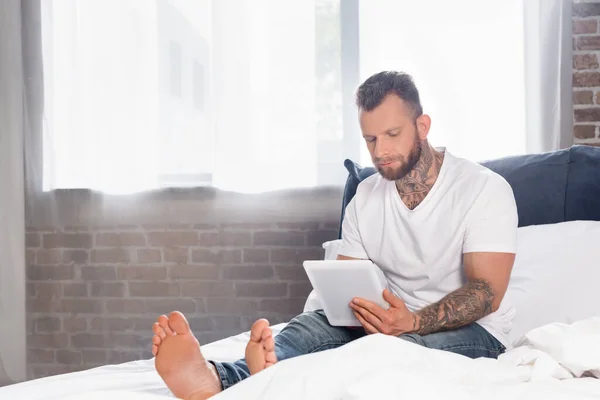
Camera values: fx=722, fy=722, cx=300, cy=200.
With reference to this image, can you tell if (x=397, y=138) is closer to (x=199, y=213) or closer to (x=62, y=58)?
(x=199, y=213)

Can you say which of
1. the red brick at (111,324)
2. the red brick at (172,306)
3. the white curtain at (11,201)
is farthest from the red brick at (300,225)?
the white curtain at (11,201)

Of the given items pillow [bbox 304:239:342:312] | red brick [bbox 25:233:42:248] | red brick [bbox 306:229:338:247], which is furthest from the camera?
red brick [bbox 25:233:42:248]

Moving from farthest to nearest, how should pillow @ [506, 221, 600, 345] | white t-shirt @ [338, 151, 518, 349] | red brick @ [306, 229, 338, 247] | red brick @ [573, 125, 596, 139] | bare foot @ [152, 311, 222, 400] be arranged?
red brick @ [306, 229, 338, 247] → red brick @ [573, 125, 596, 139] → pillow @ [506, 221, 600, 345] → white t-shirt @ [338, 151, 518, 349] → bare foot @ [152, 311, 222, 400]

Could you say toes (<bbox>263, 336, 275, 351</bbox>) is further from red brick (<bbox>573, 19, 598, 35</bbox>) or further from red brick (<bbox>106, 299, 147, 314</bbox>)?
red brick (<bbox>573, 19, 598, 35</bbox>)

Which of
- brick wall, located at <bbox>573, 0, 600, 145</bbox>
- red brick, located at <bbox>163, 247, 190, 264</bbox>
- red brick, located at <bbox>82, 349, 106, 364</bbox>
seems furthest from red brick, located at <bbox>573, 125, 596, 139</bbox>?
red brick, located at <bbox>82, 349, 106, 364</bbox>

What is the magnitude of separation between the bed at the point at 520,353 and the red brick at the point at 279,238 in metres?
0.74

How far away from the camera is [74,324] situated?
3.34 m

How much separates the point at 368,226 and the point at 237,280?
1328mm

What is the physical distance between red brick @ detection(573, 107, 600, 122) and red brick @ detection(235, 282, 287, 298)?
1.41 meters

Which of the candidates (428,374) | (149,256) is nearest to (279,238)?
(149,256)

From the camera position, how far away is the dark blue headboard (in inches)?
84.6

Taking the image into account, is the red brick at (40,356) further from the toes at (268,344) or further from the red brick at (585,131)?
the red brick at (585,131)

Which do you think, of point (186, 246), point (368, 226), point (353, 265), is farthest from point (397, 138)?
point (186, 246)

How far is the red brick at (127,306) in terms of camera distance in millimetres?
3291
